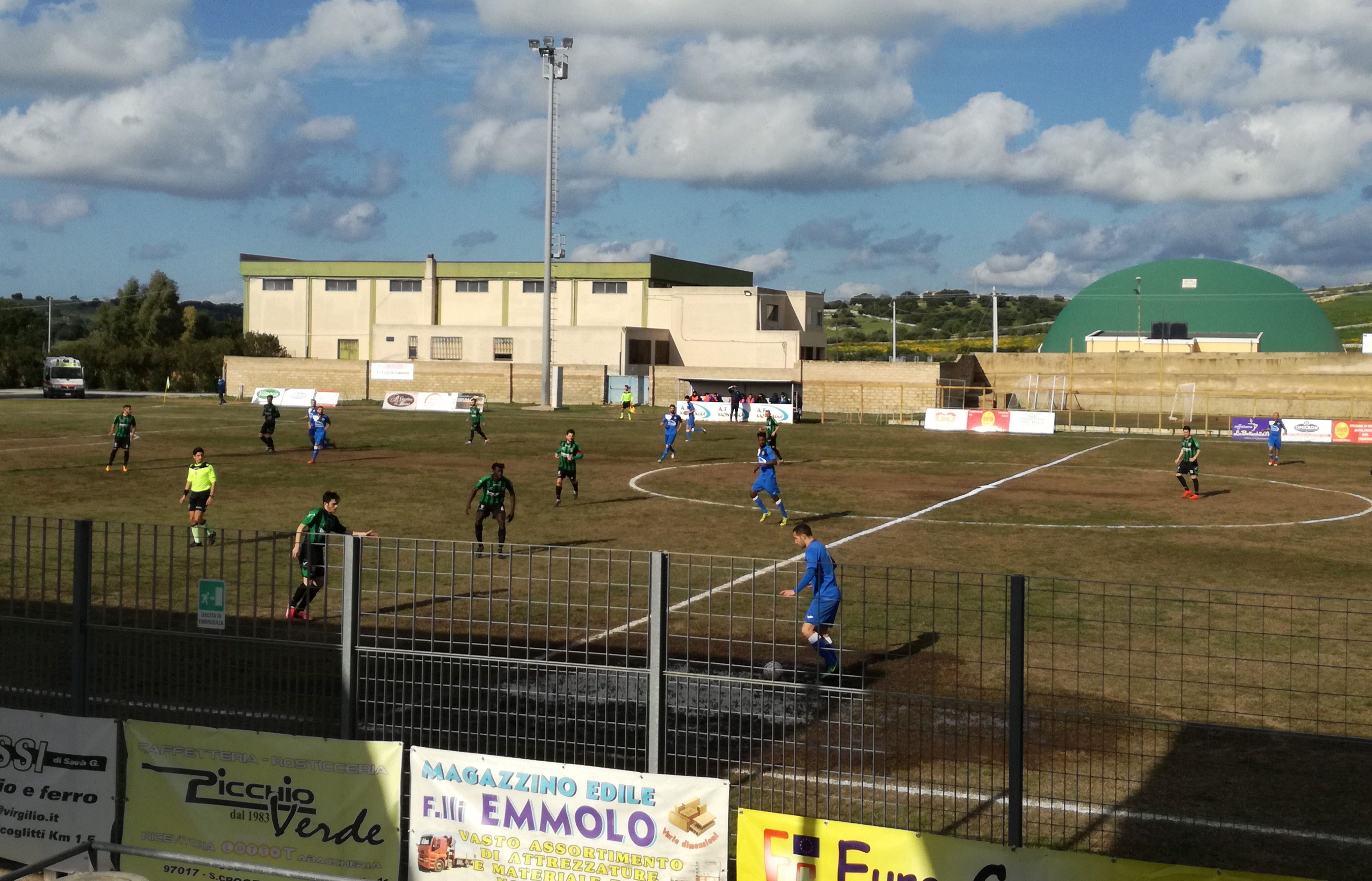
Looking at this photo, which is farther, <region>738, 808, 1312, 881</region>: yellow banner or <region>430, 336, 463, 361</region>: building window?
<region>430, 336, 463, 361</region>: building window

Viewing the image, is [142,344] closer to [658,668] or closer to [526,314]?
[526,314]

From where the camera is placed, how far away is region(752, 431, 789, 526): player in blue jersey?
2672cm

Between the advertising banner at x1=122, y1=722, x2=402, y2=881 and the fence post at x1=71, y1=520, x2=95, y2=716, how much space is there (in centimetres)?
58

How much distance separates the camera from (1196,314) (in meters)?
109

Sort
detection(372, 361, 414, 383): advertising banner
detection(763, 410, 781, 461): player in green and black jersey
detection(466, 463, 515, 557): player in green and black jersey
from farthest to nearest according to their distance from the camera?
detection(372, 361, 414, 383): advertising banner → detection(763, 410, 781, 461): player in green and black jersey → detection(466, 463, 515, 557): player in green and black jersey

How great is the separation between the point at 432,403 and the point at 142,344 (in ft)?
213

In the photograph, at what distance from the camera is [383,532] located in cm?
2512

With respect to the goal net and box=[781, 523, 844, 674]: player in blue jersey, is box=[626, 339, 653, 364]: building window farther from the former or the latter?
box=[781, 523, 844, 674]: player in blue jersey

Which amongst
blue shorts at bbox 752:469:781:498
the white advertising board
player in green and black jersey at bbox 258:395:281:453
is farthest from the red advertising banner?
blue shorts at bbox 752:469:781:498

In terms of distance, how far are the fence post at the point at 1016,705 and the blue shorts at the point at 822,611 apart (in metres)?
5.79

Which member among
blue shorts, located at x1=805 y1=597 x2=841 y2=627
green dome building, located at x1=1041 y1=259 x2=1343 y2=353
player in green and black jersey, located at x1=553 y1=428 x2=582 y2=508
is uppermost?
green dome building, located at x1=1041 y1=259 x2=1343 y2=353

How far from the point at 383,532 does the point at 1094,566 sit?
541 inches

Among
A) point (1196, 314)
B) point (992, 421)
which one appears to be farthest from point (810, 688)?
point (1196, 314)

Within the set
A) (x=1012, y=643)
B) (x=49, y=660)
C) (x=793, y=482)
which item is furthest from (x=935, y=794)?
(x=793, y=482)
